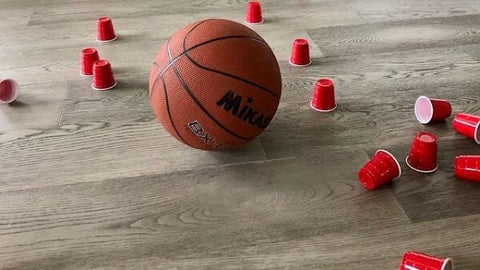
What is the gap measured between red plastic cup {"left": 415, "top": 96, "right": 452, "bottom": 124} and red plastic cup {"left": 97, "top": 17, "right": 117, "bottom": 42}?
4.90 ft

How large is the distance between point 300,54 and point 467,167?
0.90 metres

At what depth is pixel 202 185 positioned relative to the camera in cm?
145

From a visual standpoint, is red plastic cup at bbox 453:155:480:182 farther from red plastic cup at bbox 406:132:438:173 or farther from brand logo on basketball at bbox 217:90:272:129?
brand logo on basketball at bbox 217:90:272:129

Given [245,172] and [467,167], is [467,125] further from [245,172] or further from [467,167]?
[245,172]

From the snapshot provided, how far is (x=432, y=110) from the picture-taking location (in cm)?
166

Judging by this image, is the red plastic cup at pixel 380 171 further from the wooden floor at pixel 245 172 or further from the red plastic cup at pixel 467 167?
the red plastic cup at pixel 467 167

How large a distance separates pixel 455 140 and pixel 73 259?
123cm

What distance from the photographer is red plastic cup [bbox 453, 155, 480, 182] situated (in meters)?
1.40

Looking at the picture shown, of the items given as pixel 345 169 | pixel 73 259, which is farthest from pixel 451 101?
pixel 73 259

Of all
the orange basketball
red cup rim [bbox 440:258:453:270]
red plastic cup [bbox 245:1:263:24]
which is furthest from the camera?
red plastic cup [bbox 245:1:263:24]

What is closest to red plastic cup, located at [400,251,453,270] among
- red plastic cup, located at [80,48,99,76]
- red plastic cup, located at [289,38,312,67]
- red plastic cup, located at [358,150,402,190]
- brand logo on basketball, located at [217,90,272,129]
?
red plastic cup, located at [358,150,402,190]

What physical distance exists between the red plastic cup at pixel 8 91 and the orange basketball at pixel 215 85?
73 centimetres

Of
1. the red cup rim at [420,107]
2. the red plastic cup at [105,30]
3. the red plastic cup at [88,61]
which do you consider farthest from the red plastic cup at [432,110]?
the red plastic cup at [105,30]

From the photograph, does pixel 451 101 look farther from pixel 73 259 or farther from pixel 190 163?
pixel 73 259
